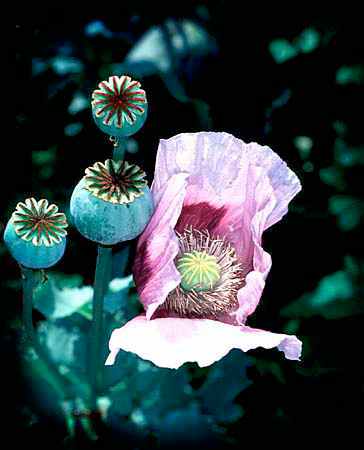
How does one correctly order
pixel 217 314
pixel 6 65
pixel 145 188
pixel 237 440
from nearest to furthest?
pixel 145 188
pixel 217 314
pixel 237 440
pixel 6 65

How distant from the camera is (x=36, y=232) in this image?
2.13 feet

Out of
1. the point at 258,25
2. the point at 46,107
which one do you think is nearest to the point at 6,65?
the point at 46,107

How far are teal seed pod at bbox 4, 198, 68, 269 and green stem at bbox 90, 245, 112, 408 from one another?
0.03 m

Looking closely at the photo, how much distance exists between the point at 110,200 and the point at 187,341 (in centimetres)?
11

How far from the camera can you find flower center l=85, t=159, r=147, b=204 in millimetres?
629

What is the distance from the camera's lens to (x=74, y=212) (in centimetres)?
65

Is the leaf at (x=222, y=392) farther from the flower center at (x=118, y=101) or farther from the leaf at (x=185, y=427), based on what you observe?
the flower center at (x=118, y=101)

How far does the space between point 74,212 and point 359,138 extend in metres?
0.57

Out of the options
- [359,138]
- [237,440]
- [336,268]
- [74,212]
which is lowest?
[237,440]

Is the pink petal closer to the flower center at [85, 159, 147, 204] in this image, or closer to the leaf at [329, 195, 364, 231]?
the flower center at [85, 159, 147, 204]

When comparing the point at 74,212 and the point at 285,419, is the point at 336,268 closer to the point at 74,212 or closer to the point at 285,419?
the point at 285,419

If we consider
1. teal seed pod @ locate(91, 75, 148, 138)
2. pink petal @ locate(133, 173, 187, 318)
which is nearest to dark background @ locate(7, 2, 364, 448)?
pink petal @ locate(133, 173, 187, 318)

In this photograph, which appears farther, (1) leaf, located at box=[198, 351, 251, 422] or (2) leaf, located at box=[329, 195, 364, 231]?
(2) leaf, located at box=[329, 195, 364, 231]

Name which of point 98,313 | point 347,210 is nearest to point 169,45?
point 347,210
